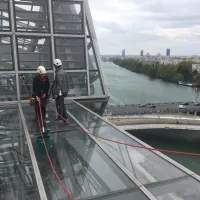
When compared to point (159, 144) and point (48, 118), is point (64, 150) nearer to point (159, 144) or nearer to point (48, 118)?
point (48, 118)

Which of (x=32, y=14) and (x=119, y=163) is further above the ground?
(x=32, y=14)

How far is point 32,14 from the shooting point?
28.2 feet

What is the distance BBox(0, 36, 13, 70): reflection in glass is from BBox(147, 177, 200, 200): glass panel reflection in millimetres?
6670

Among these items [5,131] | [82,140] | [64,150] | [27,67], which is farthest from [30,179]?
[27,67]

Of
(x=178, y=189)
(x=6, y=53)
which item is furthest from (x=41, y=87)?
(x=178, y=189)

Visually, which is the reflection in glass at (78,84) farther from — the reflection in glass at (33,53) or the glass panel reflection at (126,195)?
the glass panel reflection at (126,195)

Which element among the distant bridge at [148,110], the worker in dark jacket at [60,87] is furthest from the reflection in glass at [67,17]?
the distant bridge at [148,110]

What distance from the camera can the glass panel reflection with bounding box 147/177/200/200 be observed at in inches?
114

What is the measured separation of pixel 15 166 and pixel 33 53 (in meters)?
5.34

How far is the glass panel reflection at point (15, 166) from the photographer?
10.3 feet

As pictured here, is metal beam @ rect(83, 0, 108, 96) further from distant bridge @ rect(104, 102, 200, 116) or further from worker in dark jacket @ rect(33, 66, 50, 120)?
distant bridge @ rect(104, 102, 200, 116)

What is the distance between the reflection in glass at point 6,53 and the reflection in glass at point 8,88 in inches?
14.1

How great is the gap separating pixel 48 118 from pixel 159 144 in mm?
29183

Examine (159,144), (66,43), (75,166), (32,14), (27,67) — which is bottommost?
(159,144)
